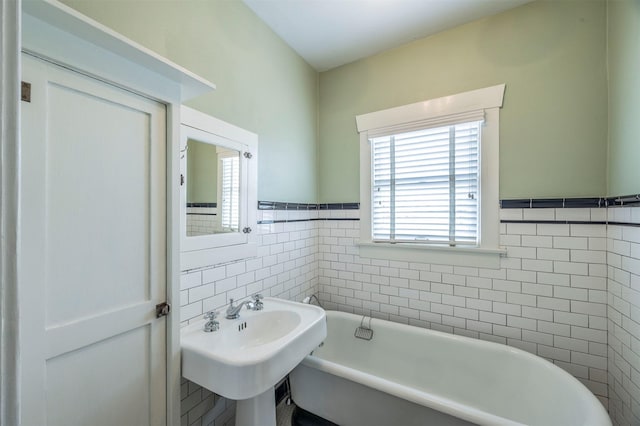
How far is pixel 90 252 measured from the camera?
91 cm

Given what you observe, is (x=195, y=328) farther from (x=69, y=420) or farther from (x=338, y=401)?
(x=338, y=401)

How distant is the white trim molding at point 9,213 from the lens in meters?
0.30

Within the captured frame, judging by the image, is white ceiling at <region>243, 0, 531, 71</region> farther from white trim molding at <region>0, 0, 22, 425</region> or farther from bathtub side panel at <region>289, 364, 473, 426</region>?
bathtub side panel at <region>289, 364, 473, 426</region>

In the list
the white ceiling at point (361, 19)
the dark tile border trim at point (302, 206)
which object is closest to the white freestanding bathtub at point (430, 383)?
the dark tile border trim at point (302, 206)

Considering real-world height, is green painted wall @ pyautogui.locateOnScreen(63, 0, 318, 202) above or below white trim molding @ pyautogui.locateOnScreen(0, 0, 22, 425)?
above

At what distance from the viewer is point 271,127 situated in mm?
2031

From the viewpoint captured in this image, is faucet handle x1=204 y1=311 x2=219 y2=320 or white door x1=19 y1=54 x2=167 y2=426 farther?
faucet handle x1=204 y1=311 x2=219 y2=320

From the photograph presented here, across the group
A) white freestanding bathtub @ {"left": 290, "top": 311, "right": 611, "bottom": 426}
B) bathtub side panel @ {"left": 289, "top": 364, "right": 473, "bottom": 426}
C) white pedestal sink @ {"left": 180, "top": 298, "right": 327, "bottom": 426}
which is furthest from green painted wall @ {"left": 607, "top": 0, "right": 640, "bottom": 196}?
white pedestal sink @ {"left": 180, "top": 298, "right": 327, "bottom": 426}

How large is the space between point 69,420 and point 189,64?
1.58 meters

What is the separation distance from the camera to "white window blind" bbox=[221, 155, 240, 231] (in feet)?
5.40

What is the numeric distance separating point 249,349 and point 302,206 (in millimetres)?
1375

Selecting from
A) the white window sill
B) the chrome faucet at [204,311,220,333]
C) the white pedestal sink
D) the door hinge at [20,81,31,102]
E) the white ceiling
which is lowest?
the white pedestal sink

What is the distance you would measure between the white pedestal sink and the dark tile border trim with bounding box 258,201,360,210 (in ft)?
2.26

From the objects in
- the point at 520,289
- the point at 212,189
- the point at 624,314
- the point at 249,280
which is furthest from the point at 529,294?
the point at 212,189
